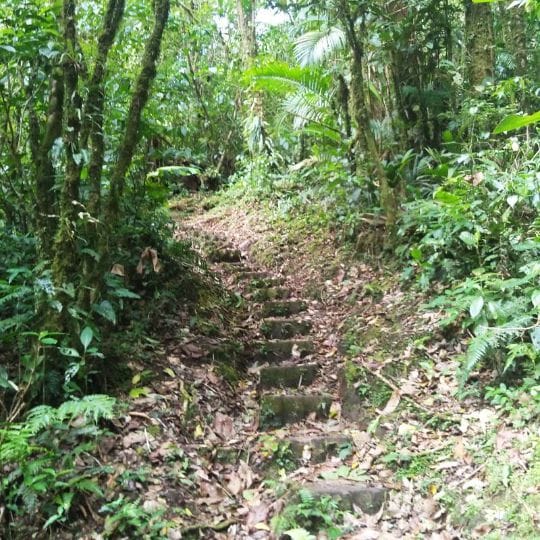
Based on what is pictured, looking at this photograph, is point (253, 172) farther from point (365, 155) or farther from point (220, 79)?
point (365, 155)

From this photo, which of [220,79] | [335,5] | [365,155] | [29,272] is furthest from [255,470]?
[220,79]

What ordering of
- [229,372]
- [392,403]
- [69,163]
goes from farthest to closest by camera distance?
[229,372], [392,403], [69,163]

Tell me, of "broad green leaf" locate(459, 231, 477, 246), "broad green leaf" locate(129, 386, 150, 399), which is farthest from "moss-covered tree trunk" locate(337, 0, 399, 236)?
"broad green leaf" locate(129, 386, 150, 399)

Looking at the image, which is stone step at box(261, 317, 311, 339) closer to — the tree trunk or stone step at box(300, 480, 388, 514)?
stone step at box(300, 480, 388, 514)

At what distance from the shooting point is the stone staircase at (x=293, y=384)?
11.9 feet

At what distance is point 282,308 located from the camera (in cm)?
652

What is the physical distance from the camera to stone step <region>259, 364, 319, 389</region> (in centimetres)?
A: 520

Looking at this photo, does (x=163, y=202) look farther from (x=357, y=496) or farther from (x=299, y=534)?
(x=299, y=534)

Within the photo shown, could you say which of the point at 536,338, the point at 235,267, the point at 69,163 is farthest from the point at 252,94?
the point at 536,338

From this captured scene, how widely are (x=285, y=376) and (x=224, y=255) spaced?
346cm

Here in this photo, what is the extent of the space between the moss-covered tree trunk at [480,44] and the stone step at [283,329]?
3786 mm

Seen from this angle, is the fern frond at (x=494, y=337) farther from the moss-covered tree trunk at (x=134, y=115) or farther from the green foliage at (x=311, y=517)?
the moss-covered tree trunk at (x=134, y=115)

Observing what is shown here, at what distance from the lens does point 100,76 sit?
13.0ft

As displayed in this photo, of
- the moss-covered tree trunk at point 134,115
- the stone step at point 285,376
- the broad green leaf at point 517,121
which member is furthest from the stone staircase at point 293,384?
the broad green leaf at point 517,121
